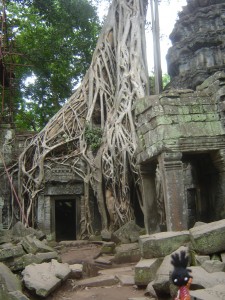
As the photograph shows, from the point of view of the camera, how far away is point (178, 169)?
16.6ft

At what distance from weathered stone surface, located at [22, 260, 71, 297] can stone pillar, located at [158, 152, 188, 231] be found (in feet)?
5.28

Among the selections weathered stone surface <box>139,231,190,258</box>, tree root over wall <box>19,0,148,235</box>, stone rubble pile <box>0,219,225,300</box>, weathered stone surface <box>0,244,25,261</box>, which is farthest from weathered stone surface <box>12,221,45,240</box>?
weathered stone surface <box>139,231,190,258</box>

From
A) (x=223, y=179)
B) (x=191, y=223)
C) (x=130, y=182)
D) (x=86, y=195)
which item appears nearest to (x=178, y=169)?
(x=223, y=179)

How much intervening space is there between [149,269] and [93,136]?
258 inches

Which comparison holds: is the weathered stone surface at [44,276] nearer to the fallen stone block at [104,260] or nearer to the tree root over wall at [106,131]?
the fallen stone block at [104,260]

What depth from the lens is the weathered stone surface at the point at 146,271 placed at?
3.98 meters

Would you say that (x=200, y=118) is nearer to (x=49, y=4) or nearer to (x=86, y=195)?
(x=86, y=195)

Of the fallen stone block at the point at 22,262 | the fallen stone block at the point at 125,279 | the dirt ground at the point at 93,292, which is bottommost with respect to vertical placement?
the dirt ground at the point at 93,292

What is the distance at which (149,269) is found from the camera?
13.0ft

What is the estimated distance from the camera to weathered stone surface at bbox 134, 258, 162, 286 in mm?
3979

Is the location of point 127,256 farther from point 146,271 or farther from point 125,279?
point 146,271

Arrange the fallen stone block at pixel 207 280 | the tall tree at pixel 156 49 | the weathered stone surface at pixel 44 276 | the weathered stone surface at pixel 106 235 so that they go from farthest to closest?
the tall tree at pixel 156 49
the weathered stone surface at pixel 106 235
the weathered stone surface at pixel 44 276
the fallen stone block at pixel 207 280

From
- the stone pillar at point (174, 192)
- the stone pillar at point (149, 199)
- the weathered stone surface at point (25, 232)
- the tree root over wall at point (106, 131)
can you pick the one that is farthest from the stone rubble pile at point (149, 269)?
the tree root over wall at point (106, 131)

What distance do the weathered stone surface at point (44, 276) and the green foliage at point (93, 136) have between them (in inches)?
210
